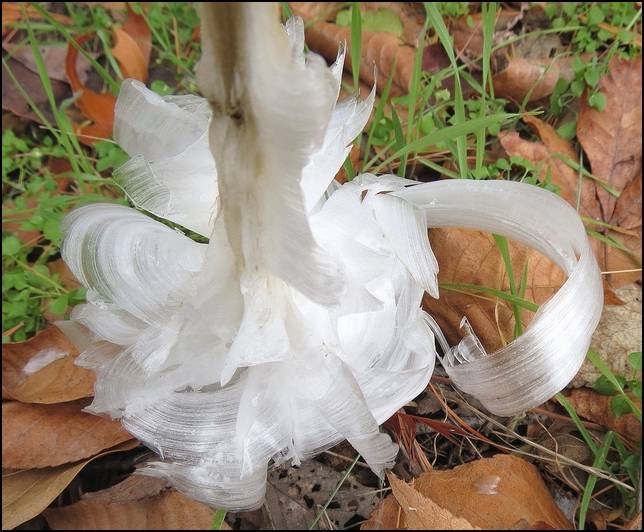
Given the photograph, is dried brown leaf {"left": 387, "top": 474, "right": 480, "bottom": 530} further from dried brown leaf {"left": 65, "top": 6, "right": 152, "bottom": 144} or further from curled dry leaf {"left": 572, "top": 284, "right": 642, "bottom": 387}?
dried brown leaf {"left": 65, "top": 6, "right": 152, "bottom": 144}

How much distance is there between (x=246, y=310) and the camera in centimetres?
39

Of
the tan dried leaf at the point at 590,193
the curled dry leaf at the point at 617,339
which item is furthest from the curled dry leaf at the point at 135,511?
the tan dried leaf at the point at 590,193

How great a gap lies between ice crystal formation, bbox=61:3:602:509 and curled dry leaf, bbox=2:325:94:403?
14cm

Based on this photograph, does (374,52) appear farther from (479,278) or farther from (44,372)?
(44,372)

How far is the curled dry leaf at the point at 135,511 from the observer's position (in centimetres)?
58

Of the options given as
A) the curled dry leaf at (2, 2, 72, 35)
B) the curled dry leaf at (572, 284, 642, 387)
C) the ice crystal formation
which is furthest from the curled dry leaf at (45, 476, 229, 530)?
the curled dry leaf at (2, 2, 72, 35)

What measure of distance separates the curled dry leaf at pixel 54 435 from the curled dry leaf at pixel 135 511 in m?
0.04

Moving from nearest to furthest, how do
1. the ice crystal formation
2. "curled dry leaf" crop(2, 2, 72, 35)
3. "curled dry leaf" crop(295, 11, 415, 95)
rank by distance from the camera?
the ice crystal formation
"curled dry leaf" crop(295, 11, 415, 95)
"curled dry leaf" crop(2, 2, 72, 35)

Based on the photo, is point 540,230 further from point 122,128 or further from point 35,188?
point 35,188

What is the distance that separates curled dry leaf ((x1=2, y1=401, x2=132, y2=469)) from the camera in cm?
60

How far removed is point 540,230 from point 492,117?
15 centimetres

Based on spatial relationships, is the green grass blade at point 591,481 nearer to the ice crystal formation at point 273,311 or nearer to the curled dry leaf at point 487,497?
the curled dry leaf at point 487,497

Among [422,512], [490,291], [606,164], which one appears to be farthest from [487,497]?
[606,164]

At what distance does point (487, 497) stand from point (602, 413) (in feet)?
0.53
